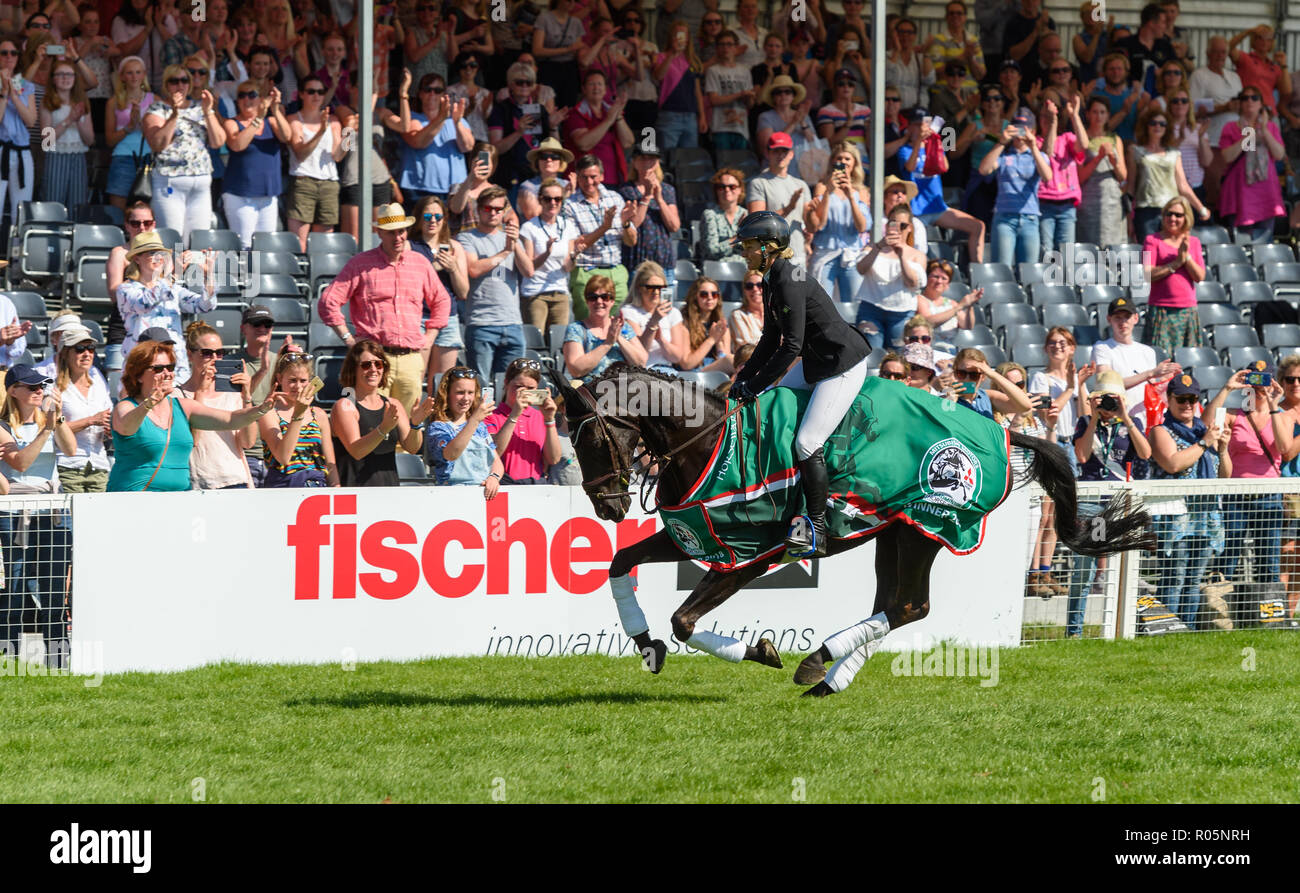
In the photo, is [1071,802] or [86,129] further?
[86,129]

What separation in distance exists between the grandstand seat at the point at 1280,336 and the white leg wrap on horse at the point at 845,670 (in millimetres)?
10035

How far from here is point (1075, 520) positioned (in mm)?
10266

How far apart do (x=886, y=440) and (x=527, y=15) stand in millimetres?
9653

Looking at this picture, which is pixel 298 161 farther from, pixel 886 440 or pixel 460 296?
pixel 886 440

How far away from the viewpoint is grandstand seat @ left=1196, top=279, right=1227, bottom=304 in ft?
59.2

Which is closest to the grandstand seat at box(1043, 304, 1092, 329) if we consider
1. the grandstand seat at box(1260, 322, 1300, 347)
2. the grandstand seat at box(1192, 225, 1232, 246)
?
the grandstand seat at box(1260, 322, 1300, 347)

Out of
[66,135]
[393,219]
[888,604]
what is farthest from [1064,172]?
[66,135]

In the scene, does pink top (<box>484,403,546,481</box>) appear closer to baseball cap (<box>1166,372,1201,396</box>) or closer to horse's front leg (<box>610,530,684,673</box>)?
horse's front leg (<box>610,530,684,673</box>)

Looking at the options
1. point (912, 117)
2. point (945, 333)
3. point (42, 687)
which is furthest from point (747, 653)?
point (912, 117)

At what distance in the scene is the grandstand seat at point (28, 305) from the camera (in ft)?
43.4

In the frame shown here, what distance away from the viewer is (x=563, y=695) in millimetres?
9586

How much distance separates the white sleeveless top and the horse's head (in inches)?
265

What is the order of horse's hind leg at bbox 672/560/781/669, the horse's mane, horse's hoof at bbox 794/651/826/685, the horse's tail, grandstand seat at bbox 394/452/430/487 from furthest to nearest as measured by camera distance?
grandstand seat at bbox 394/452/430/487 → the horse's tail → horse's hoof at bbox 794/651/826/685 → horse's hind leg at bbox 672/560/781/669 → the horse's mane

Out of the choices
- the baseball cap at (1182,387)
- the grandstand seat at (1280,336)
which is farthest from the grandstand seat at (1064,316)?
the baseball cap at (1182,387)
